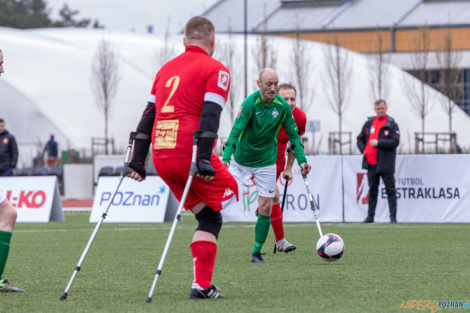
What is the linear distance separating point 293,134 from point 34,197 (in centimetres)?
1077

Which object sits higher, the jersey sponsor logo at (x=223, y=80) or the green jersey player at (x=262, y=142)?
the jersey sponsor logo at (x=223, y=80)

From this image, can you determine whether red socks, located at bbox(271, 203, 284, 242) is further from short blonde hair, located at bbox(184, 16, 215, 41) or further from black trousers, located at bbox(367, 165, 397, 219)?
black trousers, located at bbox(367, 165, 397, 219)

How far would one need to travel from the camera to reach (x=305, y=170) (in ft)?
33.9

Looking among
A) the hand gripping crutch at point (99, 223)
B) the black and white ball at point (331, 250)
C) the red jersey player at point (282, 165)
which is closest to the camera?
the hand gripping crutch at point (99, 223)

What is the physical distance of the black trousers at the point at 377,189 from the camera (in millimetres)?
17609

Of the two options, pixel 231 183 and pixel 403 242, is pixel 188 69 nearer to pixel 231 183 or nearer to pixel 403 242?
pixel 231 183

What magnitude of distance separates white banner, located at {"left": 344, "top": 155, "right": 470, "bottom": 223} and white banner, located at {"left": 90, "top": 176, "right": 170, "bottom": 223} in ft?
12.5

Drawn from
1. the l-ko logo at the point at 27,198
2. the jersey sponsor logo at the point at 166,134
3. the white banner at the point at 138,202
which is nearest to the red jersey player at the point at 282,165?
the jersey sponsor logo at the point at 166,134

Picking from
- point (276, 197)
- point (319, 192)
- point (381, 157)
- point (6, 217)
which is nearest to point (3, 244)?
point (6, 217)

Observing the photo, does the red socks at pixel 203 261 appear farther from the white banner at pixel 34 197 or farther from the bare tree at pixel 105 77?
the bare tree at pixel 105 77

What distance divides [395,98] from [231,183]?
2269 inches

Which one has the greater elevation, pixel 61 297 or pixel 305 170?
pixel 305 170

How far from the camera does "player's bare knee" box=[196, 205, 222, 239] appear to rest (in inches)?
280

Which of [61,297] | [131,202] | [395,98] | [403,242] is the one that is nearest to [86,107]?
[395,98]
